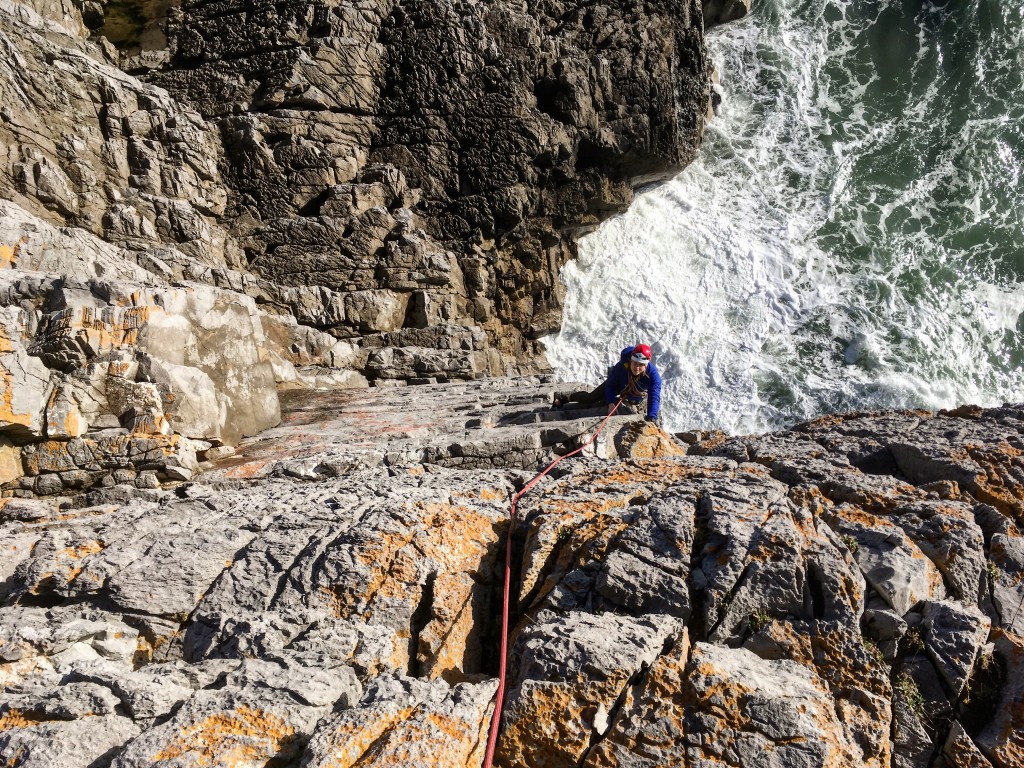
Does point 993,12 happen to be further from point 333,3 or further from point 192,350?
point 192,350

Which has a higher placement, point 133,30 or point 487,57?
point 133,30

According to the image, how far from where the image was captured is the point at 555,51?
22.7m

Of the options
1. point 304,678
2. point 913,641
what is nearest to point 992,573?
point 913,641

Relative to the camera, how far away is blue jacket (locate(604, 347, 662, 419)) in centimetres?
1169

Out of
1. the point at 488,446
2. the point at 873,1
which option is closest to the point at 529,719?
the point at 488,446

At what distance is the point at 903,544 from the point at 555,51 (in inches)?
851

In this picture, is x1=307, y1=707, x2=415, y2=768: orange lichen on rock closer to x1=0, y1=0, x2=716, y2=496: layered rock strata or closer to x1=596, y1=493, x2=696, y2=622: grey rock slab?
x1=596, y1=493, x2=696, y2=622: grey rock slab

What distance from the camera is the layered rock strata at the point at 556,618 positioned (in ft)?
13.8

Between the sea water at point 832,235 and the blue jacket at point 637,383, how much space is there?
10.4m

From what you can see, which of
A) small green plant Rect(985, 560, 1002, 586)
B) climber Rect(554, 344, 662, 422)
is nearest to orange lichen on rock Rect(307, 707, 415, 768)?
small green plant Rect(985, 560, 1002, 586)

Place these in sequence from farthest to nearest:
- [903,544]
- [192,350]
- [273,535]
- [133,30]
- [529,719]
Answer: [133,30] → [192,350] → [273,535] → [903,544] → [529,719]

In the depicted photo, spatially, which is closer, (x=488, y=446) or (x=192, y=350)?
(x=488, y=446)

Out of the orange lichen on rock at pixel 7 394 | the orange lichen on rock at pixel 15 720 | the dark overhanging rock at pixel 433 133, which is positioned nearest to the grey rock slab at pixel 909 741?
the orange lichen on rock at pixel 15 720

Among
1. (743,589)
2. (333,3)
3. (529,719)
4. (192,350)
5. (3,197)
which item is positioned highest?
(333,3)
